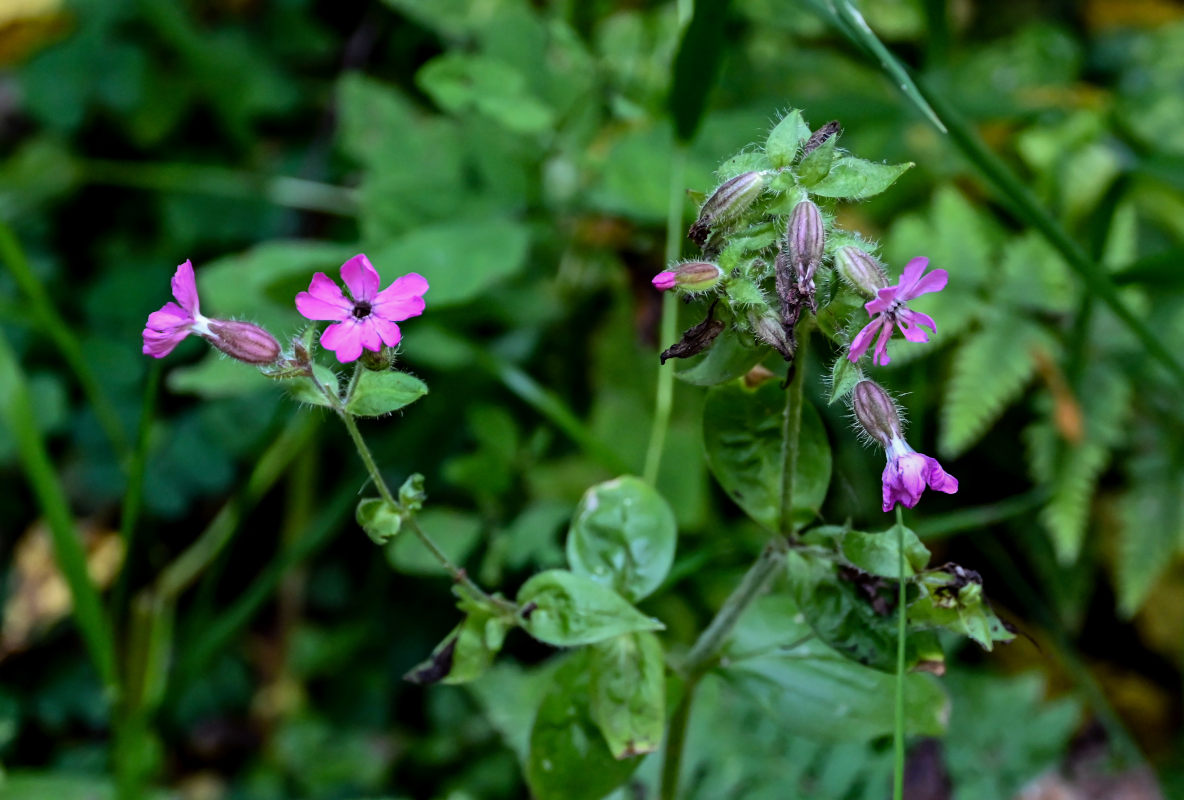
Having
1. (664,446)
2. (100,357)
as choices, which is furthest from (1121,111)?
(100,357)

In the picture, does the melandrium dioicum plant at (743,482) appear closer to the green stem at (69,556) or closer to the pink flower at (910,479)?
the pink flower at (910,479)

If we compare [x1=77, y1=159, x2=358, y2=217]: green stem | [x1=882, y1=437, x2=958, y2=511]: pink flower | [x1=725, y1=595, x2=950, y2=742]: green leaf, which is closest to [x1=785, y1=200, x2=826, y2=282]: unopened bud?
[x1=882, y1=437, x2=958, y2=511]: pink flower

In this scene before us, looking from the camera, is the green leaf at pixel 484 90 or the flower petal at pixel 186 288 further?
the green leaf at pixel 484 90

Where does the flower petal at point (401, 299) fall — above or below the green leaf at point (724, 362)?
above

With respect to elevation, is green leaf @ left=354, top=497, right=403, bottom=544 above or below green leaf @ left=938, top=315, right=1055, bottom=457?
below

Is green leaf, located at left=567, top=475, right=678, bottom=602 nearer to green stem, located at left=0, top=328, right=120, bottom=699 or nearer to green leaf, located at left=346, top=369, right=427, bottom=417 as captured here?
green leaf, located at left=346, top=369, right=427, bottom=417

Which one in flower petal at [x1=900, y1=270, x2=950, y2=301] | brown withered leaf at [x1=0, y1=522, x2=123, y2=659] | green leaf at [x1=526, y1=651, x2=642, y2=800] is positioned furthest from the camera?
brown withered leaf at [x1=0, y1=522, x2=123, y2=659]

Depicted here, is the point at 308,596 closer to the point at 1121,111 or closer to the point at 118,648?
the point at 118,648

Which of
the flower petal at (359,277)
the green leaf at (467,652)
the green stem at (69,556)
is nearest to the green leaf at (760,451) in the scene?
the green leaf at (467,652)
